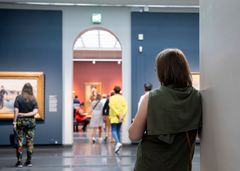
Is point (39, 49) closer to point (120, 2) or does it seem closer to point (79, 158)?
point (120, 2)

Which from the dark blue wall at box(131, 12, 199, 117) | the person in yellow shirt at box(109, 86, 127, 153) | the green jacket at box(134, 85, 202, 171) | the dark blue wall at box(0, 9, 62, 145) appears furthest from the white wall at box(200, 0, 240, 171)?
the dark blue wall at box(0, 9, 62, 145)

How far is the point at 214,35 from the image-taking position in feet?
5.23

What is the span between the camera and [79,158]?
7.21 metres

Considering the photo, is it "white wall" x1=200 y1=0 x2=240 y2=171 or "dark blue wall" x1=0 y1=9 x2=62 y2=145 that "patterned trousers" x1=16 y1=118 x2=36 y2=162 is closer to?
"dark blue wall" x1=0 y1=9 x2=62 y2=145

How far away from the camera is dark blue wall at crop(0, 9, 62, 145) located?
934cm

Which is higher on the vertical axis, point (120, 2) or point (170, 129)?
point (120, 2)

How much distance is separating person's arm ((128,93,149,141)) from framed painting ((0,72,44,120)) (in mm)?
7891

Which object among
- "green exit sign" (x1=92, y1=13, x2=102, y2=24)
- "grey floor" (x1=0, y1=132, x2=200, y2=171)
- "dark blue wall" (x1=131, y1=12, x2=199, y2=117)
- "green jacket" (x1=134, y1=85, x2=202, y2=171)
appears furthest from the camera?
"dark blue wall" (x1=131, y1=12, x2=199, y2=117)

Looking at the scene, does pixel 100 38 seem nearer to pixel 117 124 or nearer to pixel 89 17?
pixel 89 17

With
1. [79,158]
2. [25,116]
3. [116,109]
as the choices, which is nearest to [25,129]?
[25,116]

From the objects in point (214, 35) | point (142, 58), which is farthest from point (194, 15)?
point (214, 35)

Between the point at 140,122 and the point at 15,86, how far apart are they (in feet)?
27.0

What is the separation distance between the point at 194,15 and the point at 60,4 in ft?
12.6

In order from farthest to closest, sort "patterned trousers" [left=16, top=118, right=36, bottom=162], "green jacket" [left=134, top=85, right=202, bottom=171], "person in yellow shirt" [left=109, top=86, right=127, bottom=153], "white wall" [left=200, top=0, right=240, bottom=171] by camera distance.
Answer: "person in yellow shirt" [left=109, top=86, right=127, bottom=153] < "patterned trousers" [left=16, top=118, right=36, bottom=162] < "green jacket" [left=134, top=85, right=202, bottom=171] < "white wall" [left=200, top=0, right=240, bottom=171]
